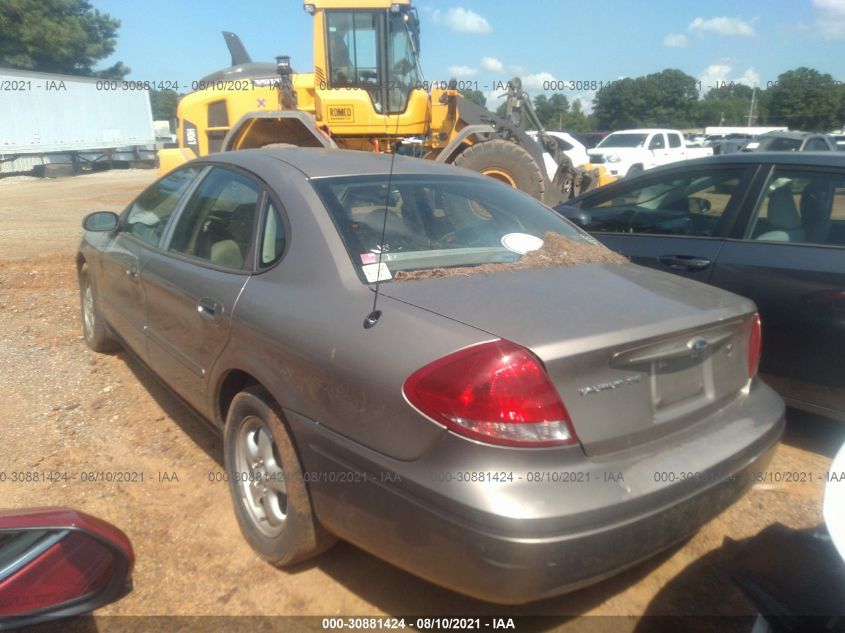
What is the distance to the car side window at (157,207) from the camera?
11.6 feet

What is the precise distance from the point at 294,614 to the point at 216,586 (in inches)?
13.9

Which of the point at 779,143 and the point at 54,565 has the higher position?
the point at 779,143

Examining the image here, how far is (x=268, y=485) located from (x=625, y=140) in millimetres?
20835

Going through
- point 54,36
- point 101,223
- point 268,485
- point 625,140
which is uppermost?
point 54,36

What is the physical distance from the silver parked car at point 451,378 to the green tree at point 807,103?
45.5 m

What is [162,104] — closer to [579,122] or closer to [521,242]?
[579,122]

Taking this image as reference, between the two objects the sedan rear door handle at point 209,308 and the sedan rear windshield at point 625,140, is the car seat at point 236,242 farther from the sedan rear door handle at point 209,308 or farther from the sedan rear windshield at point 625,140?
the sedan rear windshield at point 625,140

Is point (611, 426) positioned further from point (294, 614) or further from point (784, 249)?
point (784, 249)

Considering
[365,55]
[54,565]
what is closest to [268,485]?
[54,565]

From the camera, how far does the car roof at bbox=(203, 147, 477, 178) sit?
9.32ft

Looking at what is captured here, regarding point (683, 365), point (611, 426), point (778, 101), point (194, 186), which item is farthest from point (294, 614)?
point (778, 101)

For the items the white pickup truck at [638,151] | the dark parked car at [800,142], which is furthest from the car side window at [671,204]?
the white pickup truck at [638,151]

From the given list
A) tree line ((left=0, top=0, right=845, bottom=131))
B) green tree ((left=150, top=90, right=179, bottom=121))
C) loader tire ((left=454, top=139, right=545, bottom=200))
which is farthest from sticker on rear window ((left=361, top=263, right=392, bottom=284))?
green tree ((left=150, top=90, right=179, bottom=121))

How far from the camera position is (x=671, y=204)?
4.16 meters
